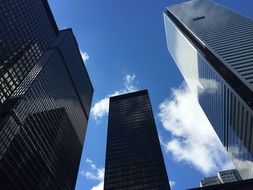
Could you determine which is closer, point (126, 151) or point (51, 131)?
point (51, 131)

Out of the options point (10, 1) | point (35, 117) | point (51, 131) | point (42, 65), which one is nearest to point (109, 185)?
point (51, 131)

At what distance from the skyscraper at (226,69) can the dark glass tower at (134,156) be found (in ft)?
105

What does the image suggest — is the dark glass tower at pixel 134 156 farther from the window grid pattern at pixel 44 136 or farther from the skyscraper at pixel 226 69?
the skyscraper at pixel 226 69

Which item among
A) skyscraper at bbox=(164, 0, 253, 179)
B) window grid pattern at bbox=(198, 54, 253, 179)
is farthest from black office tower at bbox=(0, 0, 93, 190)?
window grid pattern at bbox=(198, 54, 253, 179)

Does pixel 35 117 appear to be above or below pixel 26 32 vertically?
below

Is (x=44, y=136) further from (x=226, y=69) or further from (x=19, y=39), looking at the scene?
(x=226, y=69)

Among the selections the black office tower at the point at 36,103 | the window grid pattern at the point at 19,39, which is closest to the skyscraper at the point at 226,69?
the black office tower at the point at 36,103

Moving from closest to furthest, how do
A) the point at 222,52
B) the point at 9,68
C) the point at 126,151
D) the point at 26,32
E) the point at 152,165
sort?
the point at 9,68 < the point at 26,32 < the point at 222,52 < the point at 152,165 < the point at 126,151

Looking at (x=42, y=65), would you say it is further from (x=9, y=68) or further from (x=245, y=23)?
(x=245, y=23)

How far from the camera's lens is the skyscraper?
398 ft

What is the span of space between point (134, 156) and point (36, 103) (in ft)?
189

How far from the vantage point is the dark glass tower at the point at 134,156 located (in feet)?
483

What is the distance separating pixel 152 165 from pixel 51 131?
4666cm

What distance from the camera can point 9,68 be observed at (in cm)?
11475
